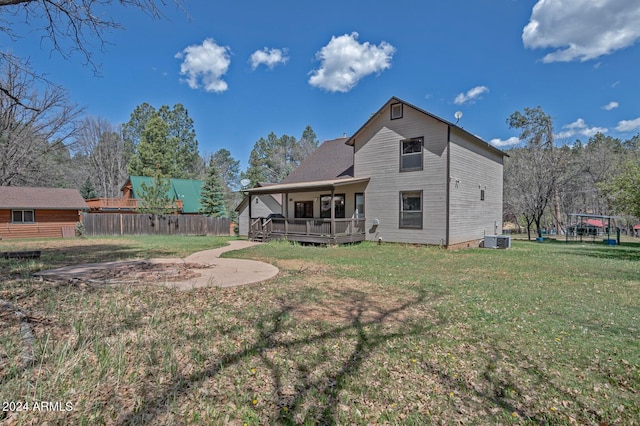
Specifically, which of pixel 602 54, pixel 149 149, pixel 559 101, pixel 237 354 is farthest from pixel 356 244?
pixel 149 149

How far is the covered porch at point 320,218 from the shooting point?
14.3 metres

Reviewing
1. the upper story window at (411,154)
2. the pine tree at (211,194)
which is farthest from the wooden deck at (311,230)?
the pine tree at (211,194)

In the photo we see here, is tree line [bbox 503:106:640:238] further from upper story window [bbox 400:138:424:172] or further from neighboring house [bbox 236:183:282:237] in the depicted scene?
neighboring house [bbox 236:183:282:237]

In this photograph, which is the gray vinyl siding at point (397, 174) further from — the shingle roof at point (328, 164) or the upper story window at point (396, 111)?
the shingle roof at point (328, 164)

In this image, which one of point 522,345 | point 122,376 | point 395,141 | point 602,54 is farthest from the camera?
point 602,54

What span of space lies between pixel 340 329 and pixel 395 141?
12.2 metres

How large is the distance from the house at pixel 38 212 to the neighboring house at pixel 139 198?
5.61 meters

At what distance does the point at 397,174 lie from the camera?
48.3 feet

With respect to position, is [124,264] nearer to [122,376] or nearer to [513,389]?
[122,376]

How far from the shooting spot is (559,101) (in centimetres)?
2388

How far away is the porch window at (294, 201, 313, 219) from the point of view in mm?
18688

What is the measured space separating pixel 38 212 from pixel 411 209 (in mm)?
25591

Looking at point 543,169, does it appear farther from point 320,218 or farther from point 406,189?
point 320,218

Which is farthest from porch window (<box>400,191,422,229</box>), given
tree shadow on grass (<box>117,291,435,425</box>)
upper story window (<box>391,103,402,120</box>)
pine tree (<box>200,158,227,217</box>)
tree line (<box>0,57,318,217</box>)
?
pine tree (<box>200,158,227,217</box>)
